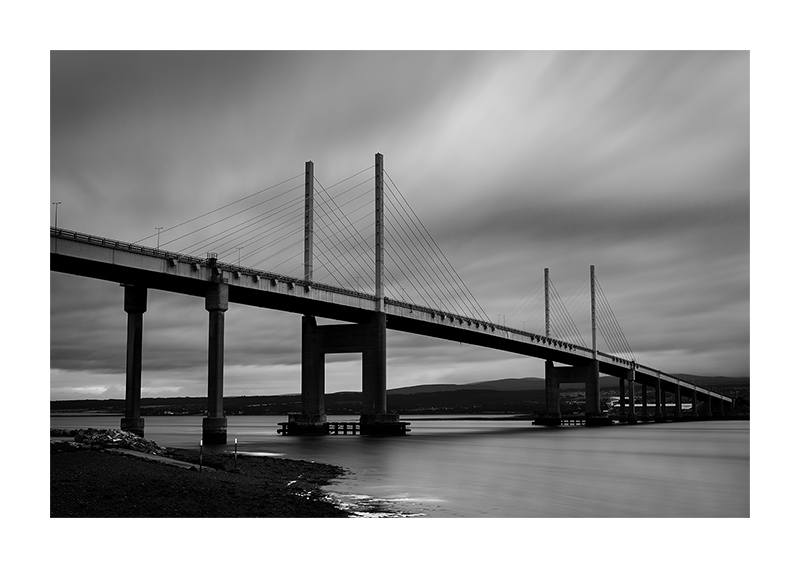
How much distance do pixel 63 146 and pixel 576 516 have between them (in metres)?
15.4

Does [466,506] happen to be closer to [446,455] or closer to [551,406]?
[446,455]

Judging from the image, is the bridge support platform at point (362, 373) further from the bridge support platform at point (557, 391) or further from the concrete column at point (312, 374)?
the bridge support platform at point (557, 391)

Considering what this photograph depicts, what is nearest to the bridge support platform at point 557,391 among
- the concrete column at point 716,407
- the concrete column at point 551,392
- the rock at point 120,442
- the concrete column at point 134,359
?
the concrete column at point 551,392

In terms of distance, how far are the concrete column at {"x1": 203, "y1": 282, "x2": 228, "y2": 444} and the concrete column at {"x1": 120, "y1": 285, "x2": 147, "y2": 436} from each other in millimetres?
6533

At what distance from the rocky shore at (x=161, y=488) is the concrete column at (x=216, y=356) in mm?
23290

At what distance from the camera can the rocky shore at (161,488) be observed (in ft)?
53.6

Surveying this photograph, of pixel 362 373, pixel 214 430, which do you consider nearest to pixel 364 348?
pixel 362 373

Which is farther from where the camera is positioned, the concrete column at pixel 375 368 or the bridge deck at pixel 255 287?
the concrete column at pixel 375 368

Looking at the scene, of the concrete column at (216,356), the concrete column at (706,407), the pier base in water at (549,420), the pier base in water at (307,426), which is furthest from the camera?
the concrete column at (706,407)

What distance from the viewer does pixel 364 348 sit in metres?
67.1

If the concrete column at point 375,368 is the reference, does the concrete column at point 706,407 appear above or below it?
below

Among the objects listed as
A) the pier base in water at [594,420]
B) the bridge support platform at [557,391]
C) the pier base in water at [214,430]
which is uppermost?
the pier base in water at [214,430]

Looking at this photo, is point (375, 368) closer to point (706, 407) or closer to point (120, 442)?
point (120, 442)

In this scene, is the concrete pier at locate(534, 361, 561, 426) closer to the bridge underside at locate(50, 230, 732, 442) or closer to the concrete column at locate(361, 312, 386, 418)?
the bridge underside at locate(50, 230, 732, 442)
